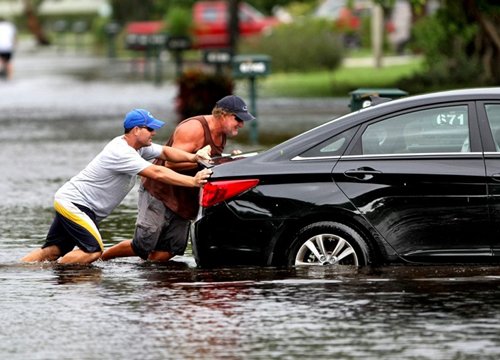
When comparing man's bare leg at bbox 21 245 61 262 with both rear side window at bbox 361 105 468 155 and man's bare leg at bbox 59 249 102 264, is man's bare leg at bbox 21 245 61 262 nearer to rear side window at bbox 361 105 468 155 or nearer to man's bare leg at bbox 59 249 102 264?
man's bare leg at bbox 59 249 102 264

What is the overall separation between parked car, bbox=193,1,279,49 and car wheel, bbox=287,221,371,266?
4087cm

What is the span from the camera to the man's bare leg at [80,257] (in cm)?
1235

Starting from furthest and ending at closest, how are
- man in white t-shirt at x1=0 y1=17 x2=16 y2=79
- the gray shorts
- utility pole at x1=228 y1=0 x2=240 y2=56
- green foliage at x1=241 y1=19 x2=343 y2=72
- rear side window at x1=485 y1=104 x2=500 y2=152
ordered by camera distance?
1. utility pole at x1=228 y1=0 x2=240 y2=56
2. man in white t-shirt at x1=0 y1=17 x2=16 y2=79
3. green foliage at x1=241 y1=19 x2=343 y2=72
4. the gray shorts
5. rear side window at x1=485 y1=104 x2=500 y2=152

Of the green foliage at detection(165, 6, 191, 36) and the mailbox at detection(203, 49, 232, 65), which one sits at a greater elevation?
the green foliage at detection(165, 6, 191, 36)

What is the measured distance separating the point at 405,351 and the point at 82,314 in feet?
7.55

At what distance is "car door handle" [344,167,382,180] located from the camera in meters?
11.2

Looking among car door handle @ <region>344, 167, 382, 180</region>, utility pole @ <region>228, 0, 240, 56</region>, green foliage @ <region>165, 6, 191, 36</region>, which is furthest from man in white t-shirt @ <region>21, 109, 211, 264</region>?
green foliage @ <region>165, 6, 191, 36</region>

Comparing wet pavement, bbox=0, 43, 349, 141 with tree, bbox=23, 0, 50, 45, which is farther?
tree, bbox=23, 0, 50, 45

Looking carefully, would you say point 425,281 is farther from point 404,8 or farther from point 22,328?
point 404,8

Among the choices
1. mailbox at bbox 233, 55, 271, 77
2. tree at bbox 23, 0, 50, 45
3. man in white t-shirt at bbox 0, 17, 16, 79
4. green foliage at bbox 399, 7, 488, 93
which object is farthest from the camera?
tree at bbox 23, 0, 50, 45

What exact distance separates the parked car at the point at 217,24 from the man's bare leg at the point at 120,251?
39.4m

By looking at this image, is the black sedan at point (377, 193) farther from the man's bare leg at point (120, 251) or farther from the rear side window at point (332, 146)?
the man's bare leg at point (120, 251)

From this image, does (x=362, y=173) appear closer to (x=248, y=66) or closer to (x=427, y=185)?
(x=427, y=185)

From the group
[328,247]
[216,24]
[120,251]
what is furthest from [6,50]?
[328,247]
